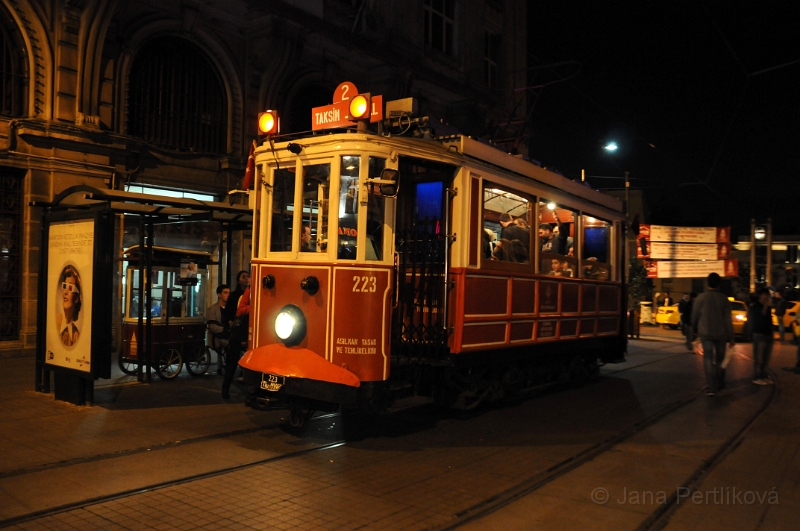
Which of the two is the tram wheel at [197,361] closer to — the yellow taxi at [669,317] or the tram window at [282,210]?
the tram window at [282,210]

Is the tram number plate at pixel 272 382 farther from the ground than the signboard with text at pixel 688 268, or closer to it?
closer to it

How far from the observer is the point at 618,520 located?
5094 millimetres

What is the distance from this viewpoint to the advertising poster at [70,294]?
8688 mm

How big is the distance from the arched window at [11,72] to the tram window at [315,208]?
29.4 ft

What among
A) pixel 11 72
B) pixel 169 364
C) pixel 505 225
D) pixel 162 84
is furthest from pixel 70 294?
pixel 162 84

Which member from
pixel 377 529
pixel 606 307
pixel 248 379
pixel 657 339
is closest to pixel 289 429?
pixel 248 379

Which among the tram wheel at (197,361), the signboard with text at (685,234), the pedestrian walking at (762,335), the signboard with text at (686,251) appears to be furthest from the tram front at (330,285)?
the signboard with text at (686,251)

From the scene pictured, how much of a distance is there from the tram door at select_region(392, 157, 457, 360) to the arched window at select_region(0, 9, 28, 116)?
30.9ft

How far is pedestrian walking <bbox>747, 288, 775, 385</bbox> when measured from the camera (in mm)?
12562

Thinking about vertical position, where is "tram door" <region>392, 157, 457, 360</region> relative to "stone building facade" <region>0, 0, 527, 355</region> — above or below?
below

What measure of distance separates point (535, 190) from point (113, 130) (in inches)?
378

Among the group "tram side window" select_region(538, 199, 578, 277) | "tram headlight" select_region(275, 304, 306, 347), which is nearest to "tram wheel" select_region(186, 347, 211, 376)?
"tram headlight" select_region(275, 304, 306, 347)

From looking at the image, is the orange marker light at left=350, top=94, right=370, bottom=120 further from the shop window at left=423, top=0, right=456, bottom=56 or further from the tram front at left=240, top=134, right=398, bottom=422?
the shop window at left=423, top=0, right=456, bottom=56

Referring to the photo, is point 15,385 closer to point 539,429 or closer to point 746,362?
point 539,429
